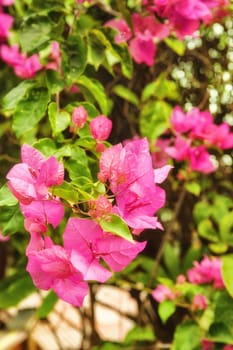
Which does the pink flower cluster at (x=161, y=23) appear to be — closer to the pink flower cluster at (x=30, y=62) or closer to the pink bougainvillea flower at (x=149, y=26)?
the pink bougainvillea flower at (x=149, y=26)

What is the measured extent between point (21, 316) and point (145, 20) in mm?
1355

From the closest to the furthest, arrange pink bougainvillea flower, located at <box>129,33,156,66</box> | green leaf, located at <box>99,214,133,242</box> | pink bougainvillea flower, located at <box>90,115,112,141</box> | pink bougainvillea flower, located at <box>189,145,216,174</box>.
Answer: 1. green leaf, located at <box>99,214,133,242</box>
2. pink bougainvillea flower, located at <box>90,115,112,141</box>
3. pink bougainvillea flower, located at <box>129,33,156,66</box>
4. pink bougainvillea flower, located at <box>189,145,216,174</box>

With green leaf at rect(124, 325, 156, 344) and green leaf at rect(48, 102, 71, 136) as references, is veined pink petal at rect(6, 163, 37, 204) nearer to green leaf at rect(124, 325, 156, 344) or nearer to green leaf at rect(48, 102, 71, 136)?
green leaf at rect(48, 102, 71, 136)

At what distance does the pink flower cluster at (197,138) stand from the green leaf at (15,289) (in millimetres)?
458

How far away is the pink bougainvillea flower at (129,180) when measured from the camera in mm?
697

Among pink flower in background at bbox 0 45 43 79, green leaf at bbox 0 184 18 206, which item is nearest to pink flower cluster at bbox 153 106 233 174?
pink flower in background at bbox 0 45 43 79

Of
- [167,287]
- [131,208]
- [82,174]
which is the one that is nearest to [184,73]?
[167,287]

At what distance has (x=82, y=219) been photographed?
2.25 ft

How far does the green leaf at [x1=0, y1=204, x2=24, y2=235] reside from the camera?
85 cm

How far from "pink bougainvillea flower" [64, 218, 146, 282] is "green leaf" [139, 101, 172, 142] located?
75 cm

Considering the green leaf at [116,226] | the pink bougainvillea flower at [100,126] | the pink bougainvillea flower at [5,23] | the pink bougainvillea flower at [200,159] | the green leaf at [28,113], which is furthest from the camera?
the pink bougainvillea flower at [5,23]

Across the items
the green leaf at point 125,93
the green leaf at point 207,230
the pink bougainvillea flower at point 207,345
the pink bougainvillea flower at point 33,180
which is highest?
the pink bougainvillea flower at point 33,180

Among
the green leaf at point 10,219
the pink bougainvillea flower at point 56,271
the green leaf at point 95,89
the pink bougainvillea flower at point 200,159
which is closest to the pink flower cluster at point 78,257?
the pink bougainvillea flower at point 56,271

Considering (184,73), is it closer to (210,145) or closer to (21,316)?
(210,145)
